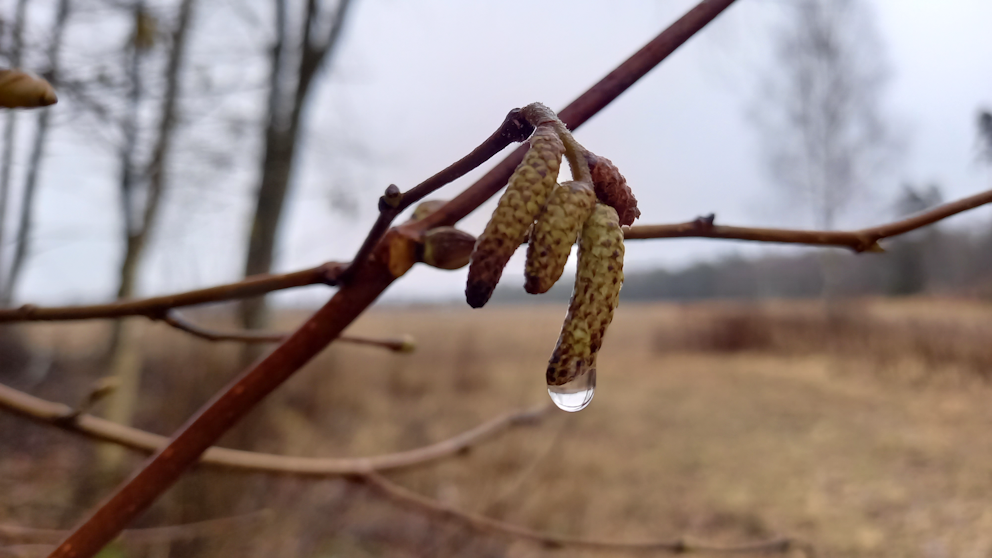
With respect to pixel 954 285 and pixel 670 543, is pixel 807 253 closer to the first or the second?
pixel 954 285

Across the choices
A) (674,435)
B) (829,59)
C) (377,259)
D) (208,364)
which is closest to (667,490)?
(674,435)

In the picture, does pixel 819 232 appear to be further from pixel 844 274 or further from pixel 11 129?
pixel 844 274

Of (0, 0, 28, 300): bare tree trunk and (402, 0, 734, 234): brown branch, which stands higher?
(0, 0, 28, 300): bare tree trunk

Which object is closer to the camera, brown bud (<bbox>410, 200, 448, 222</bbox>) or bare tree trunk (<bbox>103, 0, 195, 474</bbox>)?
brown bud (<bbox>410, 200, 448, 222</bbox>)

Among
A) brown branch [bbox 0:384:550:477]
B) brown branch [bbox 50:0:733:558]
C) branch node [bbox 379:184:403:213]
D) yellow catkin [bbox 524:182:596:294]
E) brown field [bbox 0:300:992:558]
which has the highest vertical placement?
branch node [bbox 379:184:403:213]

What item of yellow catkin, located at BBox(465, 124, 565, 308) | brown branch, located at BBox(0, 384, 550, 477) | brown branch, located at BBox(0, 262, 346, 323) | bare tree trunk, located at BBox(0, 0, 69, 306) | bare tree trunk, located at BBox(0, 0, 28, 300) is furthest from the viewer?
bare tree trunk, located at BBox(0, 0, 69, 306)

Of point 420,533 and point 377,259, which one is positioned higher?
point 377,259

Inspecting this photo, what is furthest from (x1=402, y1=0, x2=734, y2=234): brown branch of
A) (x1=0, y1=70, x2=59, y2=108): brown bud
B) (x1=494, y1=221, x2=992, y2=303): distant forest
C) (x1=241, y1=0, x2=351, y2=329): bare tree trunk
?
(x1=241, y1=0, x2=351, y2=329): bare tree trunk

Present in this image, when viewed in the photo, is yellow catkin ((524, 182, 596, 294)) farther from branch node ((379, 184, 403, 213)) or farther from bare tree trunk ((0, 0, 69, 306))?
bare tree trunk ((0, 0, 69, 306))
